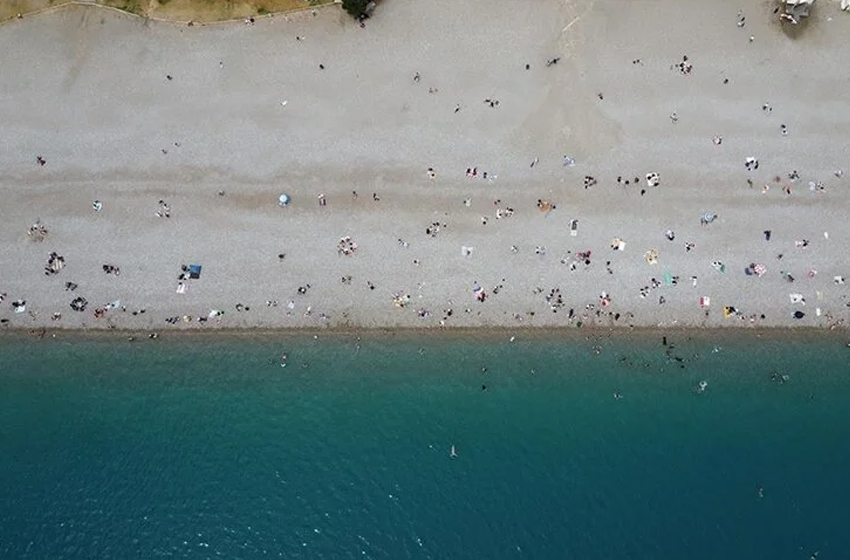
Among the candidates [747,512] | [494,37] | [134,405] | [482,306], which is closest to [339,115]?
[494,37]

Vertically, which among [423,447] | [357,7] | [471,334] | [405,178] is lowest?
[423,447]

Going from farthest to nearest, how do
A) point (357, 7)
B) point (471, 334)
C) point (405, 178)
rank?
point (471, 334), point (405, 178), point (357, 7)

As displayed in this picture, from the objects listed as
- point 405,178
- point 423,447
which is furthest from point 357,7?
point 423,447

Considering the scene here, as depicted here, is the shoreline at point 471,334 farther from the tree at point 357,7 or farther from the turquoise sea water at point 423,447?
the tree at point 357,7

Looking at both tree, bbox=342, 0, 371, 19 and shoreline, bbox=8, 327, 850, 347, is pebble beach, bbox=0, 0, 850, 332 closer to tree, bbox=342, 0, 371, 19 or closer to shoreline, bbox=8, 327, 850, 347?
shoreline, bbox=8, 327, 850, 347

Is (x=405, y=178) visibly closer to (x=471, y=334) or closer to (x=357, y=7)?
(x=471, y=334)
